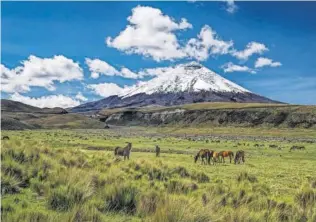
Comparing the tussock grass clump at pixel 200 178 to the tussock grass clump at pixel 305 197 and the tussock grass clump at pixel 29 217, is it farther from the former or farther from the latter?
the tussock grass clump at pixel 29 217

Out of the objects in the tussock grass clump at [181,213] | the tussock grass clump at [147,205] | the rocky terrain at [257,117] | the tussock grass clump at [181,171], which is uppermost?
the rocky terrain at [257,117]

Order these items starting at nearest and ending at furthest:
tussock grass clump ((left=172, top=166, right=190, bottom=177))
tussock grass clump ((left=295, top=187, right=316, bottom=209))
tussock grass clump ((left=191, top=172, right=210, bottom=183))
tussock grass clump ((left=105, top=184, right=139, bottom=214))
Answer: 1. tussock grass clump ((left=105, top=184, right=139, bottom=214))
2. tussock grass clump ((left=295, top=187, right=316, bottom=209))
3. tussock grass clump ((left=191, top=172, right=210, bottom=183))
4. tussock grass clump ((left=172, top=166, right=190, bottom=177))

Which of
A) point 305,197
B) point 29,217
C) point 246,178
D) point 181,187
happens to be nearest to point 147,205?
point 29,217

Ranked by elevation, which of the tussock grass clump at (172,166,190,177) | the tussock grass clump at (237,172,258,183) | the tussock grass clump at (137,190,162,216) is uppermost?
the tussock grass clump at (137,190,162,216)

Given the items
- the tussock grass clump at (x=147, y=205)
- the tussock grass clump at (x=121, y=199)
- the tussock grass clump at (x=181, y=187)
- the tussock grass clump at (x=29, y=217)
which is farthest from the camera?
the tussock grass clump at (x=181, y=187)

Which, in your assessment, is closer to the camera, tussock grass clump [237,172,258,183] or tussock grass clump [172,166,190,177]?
tussock grass clump [237,172,258,183]

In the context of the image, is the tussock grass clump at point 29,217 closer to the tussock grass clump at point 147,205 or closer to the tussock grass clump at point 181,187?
the tussock grass clump at point 147,205

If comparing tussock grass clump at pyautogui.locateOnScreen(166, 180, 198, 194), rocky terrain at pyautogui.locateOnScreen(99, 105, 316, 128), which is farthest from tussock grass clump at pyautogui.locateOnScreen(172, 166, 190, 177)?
rocky terrain at pyautogui.locateOnScreen(99, 105, 316, 128)

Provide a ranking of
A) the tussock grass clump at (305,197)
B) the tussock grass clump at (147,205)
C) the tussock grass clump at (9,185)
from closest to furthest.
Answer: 1. the tussock grass clump at (147,205)
2. the tussock grass clump at (9,185)
3. the tussock grass clump at (305,197)

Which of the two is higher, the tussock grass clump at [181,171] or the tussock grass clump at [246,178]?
the tussock grass clump at [181,171]

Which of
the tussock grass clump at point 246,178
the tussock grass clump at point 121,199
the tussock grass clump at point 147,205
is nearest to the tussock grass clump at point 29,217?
the tussock grass clump at point 121,199

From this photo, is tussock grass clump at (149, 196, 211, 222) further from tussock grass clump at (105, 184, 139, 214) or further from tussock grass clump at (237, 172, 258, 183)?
tussock grass clump at (237, 172, 258, 183)

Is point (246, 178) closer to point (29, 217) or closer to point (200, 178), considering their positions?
point (200, 178)

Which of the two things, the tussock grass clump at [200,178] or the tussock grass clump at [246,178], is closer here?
the tussock grass clump at [200,178]
